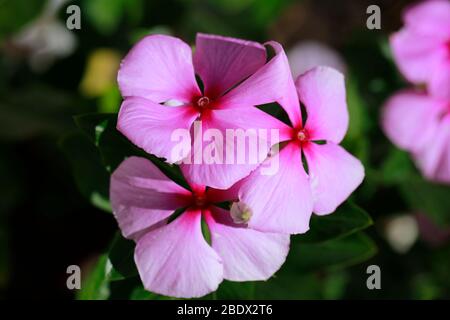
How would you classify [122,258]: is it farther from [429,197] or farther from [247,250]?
[429,197]

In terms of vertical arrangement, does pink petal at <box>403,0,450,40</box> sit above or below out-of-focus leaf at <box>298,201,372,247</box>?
above

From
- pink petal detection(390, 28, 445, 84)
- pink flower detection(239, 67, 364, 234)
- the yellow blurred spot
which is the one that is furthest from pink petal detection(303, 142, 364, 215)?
the yellow blurred spot

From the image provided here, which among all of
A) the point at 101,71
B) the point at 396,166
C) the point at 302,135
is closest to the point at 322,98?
the point at 302,135

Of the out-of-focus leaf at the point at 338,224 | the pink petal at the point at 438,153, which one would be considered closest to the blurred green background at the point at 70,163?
the pink petal at the point at 438,153

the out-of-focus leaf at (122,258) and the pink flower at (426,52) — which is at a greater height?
the pink flower at (426,52)

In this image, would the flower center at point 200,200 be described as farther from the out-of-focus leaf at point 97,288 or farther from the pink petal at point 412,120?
the pink petal at point 412,120

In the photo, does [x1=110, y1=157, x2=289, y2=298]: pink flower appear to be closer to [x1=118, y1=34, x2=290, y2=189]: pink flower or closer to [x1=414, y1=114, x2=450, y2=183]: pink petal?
[x1=118, y1=34, x2=290, y2=189]: pink flower
